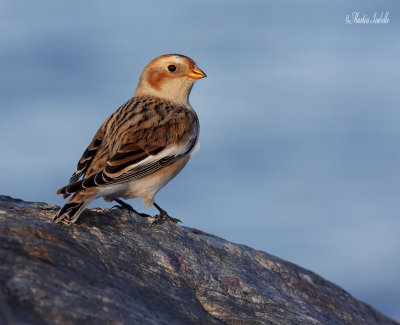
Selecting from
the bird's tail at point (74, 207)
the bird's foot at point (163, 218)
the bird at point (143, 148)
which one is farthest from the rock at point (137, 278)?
the bird at point (143, 148)

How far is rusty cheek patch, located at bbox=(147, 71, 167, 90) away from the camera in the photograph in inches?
324

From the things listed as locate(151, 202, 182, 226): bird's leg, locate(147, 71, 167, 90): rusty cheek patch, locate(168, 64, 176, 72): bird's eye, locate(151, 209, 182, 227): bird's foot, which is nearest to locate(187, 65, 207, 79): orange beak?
locate(168, 64, 176, 72): bird's eye

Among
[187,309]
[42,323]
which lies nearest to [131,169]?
[187,309]

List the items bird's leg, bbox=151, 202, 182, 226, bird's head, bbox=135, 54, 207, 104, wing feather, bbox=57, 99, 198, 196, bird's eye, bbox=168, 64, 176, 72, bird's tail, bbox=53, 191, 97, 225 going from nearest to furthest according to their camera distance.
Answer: bird's tail, bbox=53, 191, 97, 225
wing feather, bbox=57, 99, 198, 196
bird's leg, bbox=151, 202, 182, 226
bird's head, bbox=135, 54, 207, 104
bird's eye, bbox=168, 64, 176, 72

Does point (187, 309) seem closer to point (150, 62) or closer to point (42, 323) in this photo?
point (42, 323)

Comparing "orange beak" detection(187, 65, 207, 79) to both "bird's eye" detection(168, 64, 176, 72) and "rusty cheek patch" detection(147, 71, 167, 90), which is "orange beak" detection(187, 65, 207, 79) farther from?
"rusty cheek patch" detection(147, 71, 167, 90)

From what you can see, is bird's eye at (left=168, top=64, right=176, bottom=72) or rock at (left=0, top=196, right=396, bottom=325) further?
bird's eye at (left=168, top=64, right=176, bottom=72)

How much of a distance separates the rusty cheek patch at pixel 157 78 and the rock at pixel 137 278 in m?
2.32

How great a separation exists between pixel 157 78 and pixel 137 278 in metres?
4.13

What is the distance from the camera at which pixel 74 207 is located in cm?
523

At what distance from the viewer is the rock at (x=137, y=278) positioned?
11.8ft

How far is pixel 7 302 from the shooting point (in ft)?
11.2

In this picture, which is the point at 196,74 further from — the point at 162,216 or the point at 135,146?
the point at 162,216

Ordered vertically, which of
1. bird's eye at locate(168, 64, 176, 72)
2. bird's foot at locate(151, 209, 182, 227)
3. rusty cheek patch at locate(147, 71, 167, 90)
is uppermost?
bird's eye at locate(168, 64, 176, 72)
